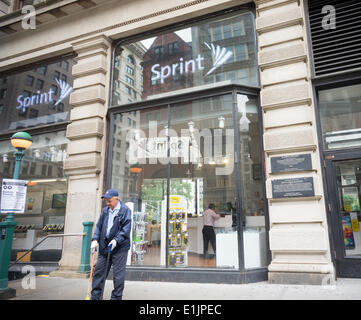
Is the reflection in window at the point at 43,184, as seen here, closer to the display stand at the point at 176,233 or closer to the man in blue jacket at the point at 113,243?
the display stand at the point at 176,233

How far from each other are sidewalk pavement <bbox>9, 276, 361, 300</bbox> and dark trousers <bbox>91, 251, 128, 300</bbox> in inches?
36.2

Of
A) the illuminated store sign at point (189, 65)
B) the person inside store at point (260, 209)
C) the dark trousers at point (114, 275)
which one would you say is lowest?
the dark trousers at point (114, 275)

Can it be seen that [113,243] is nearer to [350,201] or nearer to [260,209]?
[260,209]

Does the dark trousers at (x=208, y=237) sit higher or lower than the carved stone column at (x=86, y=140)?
lower

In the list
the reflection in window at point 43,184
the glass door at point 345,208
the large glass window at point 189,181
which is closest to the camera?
the glass door at point 345,208

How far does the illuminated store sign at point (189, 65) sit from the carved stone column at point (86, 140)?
5.57ft

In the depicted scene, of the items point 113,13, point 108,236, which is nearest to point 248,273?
point 108,236

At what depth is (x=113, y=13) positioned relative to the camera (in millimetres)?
10031

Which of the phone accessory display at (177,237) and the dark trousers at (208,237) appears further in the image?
the dark trousers at (208,237)

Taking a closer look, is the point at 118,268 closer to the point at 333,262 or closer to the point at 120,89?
the point at 333,262

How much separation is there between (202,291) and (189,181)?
514 centimetres

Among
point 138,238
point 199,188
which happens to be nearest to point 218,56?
point 199,188

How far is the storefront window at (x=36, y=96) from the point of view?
34.8ft

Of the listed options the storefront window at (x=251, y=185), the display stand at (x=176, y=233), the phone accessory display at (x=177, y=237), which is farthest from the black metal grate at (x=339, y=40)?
the phone accessory display at (x=177, y=237)
